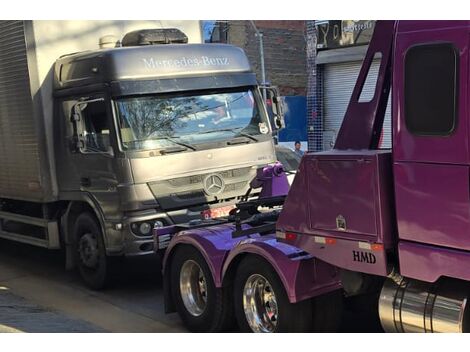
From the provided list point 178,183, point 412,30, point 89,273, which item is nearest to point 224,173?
point 178,183

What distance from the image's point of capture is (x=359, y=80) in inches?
165

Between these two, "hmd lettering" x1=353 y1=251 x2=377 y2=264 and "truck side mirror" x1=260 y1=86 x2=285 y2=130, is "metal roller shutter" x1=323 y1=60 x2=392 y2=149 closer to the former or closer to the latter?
"truck side mirror" x1=260 y1=86 x2=285 y2=130

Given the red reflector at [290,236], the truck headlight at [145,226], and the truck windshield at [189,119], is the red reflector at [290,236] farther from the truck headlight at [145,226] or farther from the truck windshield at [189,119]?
the truck windshield at [189,119]

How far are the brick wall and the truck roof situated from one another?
1727 cm

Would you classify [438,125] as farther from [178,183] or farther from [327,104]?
[327,104]

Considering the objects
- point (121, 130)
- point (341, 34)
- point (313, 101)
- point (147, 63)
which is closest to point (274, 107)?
point (147, 63)

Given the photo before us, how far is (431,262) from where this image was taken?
3.45 m

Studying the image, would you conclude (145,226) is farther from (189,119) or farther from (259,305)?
(259,305)

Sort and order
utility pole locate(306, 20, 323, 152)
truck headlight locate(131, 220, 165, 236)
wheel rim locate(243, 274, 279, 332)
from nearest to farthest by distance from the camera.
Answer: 1. wheel rim locate(243, 274, 279, 332)
2. truck headlight locate(131, 220, 165, 236)
3. utility pole locate(306, 20, 323, 152)

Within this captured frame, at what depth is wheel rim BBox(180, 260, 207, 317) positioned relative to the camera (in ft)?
18.0

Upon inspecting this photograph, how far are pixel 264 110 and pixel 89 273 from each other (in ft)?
10.2

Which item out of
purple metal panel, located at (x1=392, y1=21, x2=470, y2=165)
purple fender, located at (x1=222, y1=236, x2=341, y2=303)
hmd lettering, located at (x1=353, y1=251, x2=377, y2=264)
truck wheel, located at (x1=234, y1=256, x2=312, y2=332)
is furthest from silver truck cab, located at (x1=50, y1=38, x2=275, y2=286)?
purple metal panel, located at (x1=392, y1=21, x2=470, y2=165)

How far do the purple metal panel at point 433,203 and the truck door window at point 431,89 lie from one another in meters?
0.24

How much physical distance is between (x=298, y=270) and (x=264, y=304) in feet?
2.05
